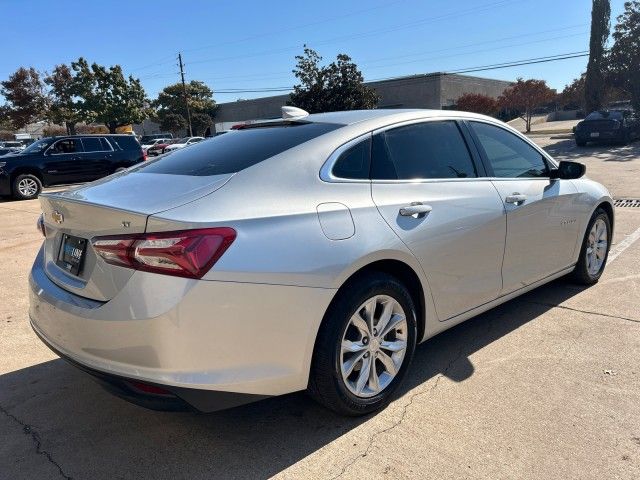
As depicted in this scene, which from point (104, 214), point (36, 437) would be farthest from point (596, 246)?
point (36, 437)

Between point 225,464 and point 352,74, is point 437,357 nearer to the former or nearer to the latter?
point 225,464

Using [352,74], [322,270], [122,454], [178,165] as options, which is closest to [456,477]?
[322,270]

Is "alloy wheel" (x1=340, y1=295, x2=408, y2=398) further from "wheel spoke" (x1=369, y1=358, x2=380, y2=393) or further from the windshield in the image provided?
the windshield

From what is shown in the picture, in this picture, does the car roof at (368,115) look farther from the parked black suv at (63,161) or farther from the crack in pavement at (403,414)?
the parked black suv at (63,161)

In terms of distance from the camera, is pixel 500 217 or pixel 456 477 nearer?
pixel 456 477

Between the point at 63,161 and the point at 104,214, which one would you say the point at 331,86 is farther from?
the point at 104,214

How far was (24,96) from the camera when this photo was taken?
51.4 m

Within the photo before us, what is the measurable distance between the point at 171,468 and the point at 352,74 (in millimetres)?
31633

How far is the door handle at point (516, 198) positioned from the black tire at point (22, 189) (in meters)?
13.8

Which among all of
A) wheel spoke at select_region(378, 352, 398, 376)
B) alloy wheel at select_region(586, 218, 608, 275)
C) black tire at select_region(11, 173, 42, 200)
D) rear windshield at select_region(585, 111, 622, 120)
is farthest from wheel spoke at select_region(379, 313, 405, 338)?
rear windshield at select_region(585, 111, 622, 120)

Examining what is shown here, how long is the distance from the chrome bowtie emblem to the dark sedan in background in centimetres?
2376

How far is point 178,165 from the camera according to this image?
3.07 metres

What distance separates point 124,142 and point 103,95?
127 feet

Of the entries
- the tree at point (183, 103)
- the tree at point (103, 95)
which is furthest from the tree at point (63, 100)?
the tree at point (183, 103)
